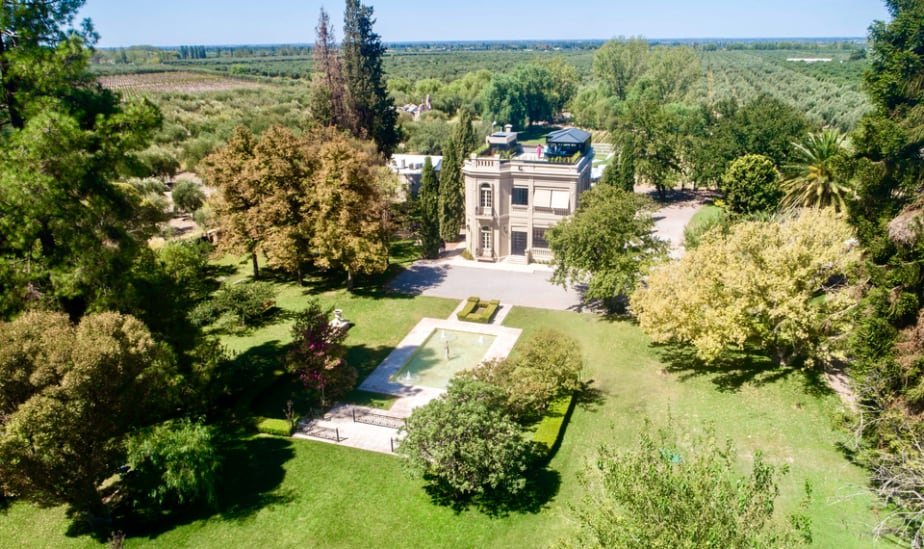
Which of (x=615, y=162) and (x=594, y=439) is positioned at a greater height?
(x=615, y=162)

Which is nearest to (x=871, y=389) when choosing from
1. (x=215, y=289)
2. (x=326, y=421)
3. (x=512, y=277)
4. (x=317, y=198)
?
(x=326, y=421)

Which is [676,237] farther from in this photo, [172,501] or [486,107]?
[486,107]

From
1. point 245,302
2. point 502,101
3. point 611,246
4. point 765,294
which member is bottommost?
point 245,302

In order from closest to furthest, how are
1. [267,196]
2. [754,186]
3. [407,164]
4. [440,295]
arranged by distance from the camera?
[267,196] → [440,295] → [754,186] → [407,164]

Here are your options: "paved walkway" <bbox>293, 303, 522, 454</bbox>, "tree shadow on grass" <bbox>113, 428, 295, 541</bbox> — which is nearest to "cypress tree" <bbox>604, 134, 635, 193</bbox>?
"paved walkway" <bbox>293, 303, 522, 454</bbox>

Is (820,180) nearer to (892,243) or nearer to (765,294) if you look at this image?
(765,294)

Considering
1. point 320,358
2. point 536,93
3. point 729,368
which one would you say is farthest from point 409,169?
point 536,93
